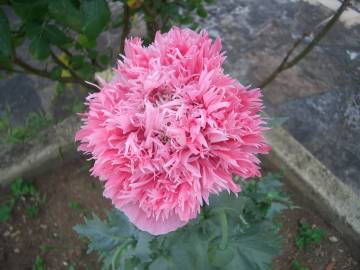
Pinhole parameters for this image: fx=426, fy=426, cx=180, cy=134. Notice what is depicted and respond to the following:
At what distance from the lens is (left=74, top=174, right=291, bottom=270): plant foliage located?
982 millimetres

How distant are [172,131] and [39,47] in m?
0.62

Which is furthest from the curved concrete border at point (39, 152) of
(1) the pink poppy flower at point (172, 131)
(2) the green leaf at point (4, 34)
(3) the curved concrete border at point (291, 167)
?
(1) the pink poppy flower at point (172, 131)

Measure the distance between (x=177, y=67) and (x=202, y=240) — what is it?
0.46 metres

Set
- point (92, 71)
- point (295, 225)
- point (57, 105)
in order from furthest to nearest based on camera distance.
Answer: point (57, 105)
point (295, 225)
point (92, 71)

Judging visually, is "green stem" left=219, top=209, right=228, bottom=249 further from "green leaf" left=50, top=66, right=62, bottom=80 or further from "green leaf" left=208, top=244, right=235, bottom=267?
"green leaf" left=50, top=66, right=62, bottom=80

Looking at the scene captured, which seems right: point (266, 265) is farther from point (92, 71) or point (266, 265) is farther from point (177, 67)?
point (92, 71)

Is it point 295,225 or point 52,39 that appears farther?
point 295,225

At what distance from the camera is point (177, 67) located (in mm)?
726

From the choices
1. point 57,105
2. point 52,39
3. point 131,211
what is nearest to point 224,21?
point 57,105

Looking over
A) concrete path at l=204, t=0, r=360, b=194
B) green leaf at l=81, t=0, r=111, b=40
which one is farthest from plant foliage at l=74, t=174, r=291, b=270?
concrete path at l=204, t=0, r=360, b=194

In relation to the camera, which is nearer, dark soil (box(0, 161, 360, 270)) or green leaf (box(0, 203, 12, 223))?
dark soil (box(0, 161, 360, 270))

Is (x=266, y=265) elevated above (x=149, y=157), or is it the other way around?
(x=149, y=157)

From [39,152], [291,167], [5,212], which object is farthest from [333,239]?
[5,212]

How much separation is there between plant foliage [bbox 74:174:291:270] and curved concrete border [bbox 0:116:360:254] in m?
0.55
